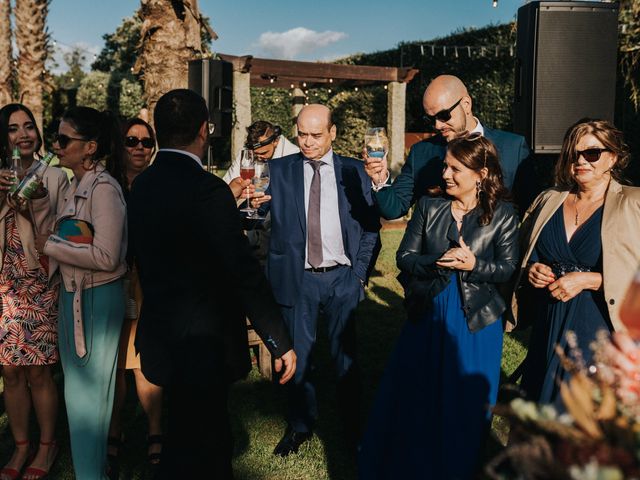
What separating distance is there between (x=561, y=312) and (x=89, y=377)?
7.76ft

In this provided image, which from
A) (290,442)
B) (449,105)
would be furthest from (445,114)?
(290,442)

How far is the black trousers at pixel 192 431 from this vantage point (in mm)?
2643

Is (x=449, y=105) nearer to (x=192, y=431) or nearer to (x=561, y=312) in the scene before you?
(x=561, y=312)

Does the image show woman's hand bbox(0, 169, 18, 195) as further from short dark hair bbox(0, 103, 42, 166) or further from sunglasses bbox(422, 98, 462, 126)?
sunglasses bbox(422, 98, 462, 126)

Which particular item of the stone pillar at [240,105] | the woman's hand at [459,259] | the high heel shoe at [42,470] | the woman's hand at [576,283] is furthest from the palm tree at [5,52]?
the woman's hand at [576,283]

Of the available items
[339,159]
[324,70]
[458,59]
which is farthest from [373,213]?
[458,59]

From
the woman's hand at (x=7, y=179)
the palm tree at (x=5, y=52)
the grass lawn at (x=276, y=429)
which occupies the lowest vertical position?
the grass lawn at (x=276, y=429)

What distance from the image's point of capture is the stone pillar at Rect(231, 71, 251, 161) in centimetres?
1343

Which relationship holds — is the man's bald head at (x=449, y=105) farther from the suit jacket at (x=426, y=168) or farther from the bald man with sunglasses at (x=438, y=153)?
the suit jacket at (x=426, y=168)

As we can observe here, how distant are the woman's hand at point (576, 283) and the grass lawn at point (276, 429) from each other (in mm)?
1634

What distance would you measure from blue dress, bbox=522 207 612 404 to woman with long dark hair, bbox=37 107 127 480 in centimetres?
213

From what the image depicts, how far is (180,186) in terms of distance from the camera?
99.0 inches

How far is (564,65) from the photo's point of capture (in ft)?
17.5

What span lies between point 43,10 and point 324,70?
9.48 meters
